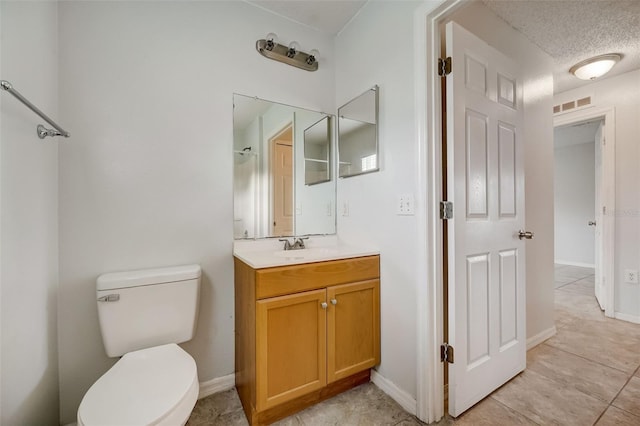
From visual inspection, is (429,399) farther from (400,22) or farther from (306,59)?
(306,59)

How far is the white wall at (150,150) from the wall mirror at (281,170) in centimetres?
8

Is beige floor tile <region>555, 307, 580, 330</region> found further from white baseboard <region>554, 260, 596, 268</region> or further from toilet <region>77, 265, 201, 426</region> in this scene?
white baseboard <region>554, 260, 596, 268</region>

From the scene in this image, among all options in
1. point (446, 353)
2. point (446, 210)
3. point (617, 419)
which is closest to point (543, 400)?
point (617, 419)

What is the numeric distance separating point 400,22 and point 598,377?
2.52 metres

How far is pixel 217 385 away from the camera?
61.9 inches

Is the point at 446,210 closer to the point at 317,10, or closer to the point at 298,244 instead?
the point at 298,244

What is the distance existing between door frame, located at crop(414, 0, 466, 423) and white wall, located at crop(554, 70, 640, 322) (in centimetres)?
264

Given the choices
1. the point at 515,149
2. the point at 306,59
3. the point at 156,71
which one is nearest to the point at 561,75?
the point at 515,149

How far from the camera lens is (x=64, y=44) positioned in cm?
127

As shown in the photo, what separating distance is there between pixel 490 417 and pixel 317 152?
191cm

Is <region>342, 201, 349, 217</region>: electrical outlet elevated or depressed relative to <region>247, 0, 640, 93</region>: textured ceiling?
depressed

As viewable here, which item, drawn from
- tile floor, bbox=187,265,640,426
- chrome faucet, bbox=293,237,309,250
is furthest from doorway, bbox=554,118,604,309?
chrome faucet, bbox=293,237,309,250

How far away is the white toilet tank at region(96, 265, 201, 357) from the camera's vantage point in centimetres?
121

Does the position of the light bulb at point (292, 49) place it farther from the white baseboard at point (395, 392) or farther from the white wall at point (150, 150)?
the white baseboard at point (395, 392)
